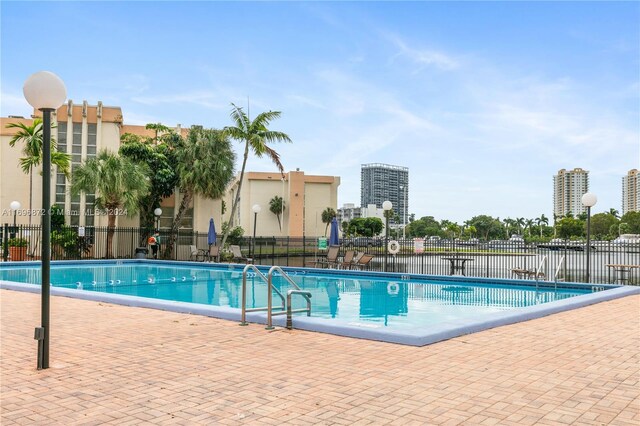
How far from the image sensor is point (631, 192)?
157m

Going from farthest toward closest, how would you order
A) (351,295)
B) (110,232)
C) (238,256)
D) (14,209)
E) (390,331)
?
(110,232) < (238,256) < (14,209) < (351,295) < (390,331)

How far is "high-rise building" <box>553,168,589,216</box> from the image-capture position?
17762 cm

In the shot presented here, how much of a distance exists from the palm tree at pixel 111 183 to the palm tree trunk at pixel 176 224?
115 inches

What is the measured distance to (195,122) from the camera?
102 feet

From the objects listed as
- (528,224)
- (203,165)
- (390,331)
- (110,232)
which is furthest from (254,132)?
(528,224)

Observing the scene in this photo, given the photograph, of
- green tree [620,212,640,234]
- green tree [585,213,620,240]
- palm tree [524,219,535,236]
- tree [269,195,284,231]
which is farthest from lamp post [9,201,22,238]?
palm tree [524,219,535,236]

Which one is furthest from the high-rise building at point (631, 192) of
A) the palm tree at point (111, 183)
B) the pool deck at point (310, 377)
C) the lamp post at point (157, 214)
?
the pool deck at point (310, 377)

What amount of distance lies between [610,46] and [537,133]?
8091mm

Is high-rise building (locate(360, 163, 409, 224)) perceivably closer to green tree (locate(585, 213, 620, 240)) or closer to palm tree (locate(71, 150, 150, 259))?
green tree (locate(585, 213, 620, 240))

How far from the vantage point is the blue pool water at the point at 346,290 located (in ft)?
35.8

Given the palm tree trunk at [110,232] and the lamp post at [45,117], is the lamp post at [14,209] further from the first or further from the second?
the lamp post at [45,117]

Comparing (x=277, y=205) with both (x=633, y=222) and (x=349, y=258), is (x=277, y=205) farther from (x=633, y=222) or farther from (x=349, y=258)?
(x=633, y=222)

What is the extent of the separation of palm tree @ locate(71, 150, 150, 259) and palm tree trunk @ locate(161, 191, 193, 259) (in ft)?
A: 9.56

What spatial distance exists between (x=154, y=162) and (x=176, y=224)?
361cm
